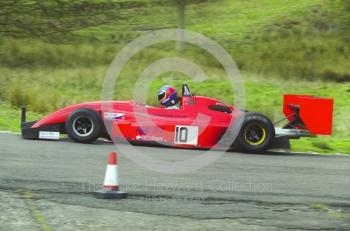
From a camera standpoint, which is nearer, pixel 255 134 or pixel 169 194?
pixel 169 194

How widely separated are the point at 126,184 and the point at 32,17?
32724 millimetres

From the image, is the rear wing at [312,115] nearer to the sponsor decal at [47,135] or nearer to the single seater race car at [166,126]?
the single seater race car at [166,126]

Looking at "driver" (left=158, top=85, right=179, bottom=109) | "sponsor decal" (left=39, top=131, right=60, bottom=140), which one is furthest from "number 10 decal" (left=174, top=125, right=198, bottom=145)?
"sponsor decal" (left=39, top=131, right=60, bottom=140)

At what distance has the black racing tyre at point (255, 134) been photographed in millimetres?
12102

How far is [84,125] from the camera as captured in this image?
1223 centimetres

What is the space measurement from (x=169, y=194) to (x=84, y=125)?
16.2 feet

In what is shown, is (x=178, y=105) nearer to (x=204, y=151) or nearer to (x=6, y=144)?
(x=204, y=151)

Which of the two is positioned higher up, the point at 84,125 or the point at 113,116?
the point at 113,116

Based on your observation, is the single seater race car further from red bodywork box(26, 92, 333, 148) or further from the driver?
the driver

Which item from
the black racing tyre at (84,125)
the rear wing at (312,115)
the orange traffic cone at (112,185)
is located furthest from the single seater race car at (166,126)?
the orange traffic cone at (112,185)

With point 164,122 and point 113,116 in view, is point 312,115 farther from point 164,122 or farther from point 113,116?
point 113,116

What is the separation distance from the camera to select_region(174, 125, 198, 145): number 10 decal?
39.7 feet

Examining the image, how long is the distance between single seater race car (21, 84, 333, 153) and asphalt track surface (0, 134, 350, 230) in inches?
39.5

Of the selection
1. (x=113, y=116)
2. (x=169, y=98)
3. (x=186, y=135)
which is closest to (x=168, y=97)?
(x=169, y=98)
